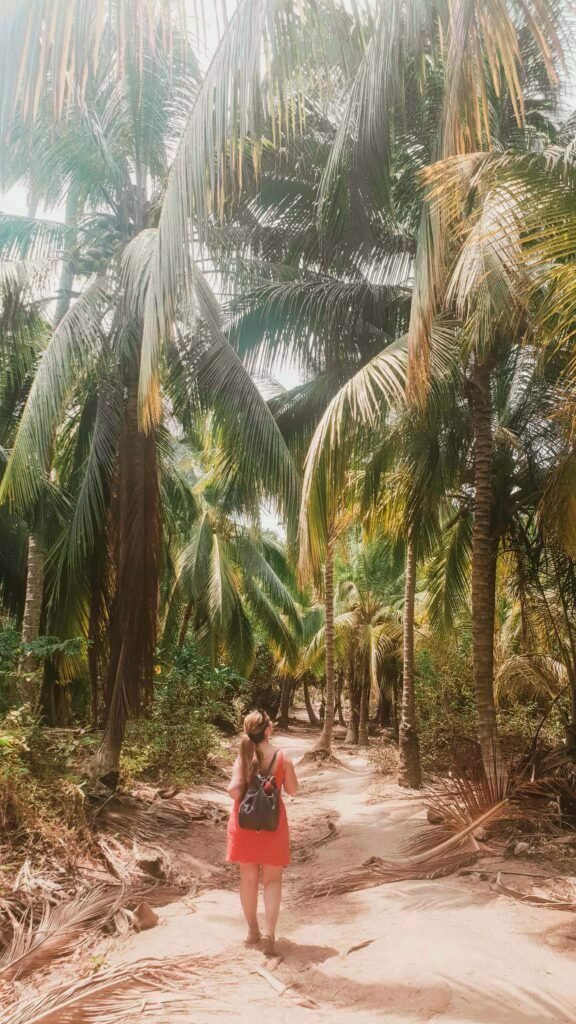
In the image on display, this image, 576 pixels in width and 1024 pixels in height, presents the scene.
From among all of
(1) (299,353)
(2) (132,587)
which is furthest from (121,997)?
(1) (299,353)

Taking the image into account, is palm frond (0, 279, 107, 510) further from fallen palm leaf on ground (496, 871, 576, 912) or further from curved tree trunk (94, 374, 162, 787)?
fallen palm leaf on ground (496, 871, 576, 912)

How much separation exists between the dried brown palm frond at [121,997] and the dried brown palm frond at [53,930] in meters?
0.43

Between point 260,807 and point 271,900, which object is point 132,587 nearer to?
point 260,807

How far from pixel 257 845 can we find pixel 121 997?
3.09 feet

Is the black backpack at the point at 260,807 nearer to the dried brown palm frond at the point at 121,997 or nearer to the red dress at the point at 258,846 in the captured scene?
the red dress at the point at 258,846

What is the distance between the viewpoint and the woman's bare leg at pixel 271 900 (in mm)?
3752

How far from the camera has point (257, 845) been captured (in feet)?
12.5

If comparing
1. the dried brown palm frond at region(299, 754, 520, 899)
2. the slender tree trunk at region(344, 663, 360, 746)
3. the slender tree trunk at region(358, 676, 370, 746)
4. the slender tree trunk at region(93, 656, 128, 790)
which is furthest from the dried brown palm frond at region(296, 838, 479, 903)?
the slender tree trunk at region(344, 663, 360, 746)

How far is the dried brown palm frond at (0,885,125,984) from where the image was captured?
3.74 metres

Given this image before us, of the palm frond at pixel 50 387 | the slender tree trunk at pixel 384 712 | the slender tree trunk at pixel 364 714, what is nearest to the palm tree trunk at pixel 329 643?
the slender tree trunk at pixel 364 714

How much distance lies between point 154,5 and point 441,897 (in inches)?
193

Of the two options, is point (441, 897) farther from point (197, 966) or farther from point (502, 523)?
point (502, 523)

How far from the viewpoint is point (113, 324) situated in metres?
7.83

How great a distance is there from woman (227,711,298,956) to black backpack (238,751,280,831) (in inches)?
1.7
